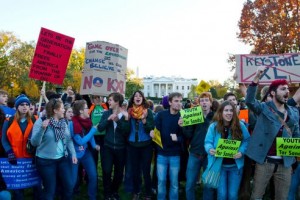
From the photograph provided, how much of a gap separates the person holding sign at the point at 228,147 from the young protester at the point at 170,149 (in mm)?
817

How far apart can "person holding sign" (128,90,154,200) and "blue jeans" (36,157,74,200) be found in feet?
4.33

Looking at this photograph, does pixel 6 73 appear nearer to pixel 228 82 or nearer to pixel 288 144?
pixel 228 82

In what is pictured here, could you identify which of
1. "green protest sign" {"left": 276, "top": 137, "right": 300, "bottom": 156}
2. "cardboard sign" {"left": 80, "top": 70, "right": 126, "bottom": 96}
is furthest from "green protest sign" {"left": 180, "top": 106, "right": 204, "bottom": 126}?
"cardboard sign" {"left": 80, "top": 70, "right": 126, "bottom": 96}

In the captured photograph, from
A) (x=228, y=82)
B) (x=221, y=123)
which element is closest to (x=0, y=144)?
(x=221, y=123)

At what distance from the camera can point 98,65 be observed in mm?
9094

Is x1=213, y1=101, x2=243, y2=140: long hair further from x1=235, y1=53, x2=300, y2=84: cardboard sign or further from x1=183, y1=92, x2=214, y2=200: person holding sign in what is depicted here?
x1=235, y1=53, x2=300, y2=84: cardboard sign

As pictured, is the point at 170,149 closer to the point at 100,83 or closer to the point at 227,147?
the point at 227,147

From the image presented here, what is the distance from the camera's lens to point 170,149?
614cm

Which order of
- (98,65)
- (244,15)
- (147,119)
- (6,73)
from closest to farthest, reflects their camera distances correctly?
(147,119), (98,65), (244,15), (6,73)

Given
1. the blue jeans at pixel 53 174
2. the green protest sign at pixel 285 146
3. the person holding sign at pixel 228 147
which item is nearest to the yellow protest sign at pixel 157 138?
the person holding sign at pixel 228 147

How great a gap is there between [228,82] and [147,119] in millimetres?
70746

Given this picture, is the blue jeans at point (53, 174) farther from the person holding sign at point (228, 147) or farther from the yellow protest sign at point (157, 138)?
the person holding sign at point (228, 147)

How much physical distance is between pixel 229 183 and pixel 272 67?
2.55m

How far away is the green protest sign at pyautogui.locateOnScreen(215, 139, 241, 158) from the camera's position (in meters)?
5.32
